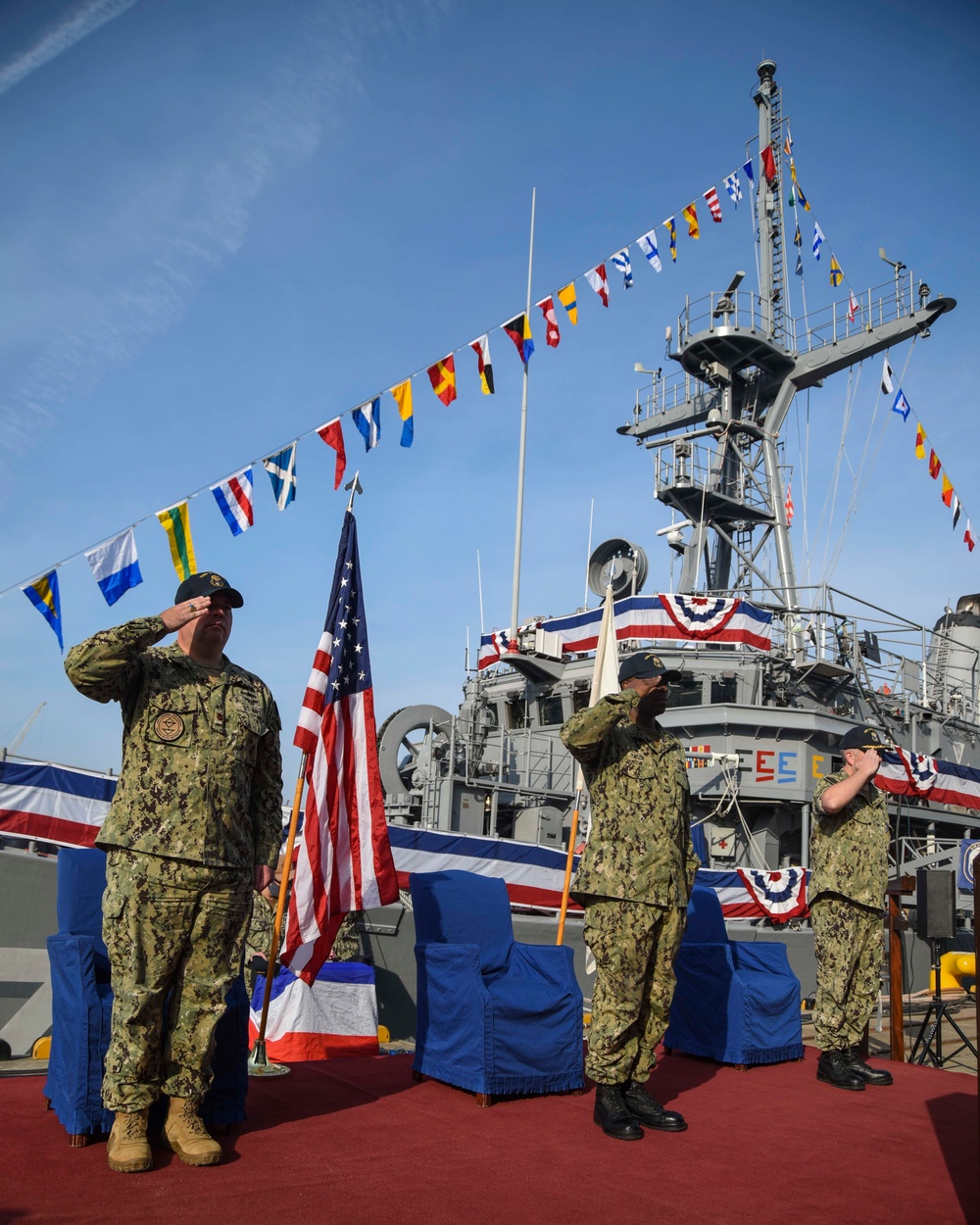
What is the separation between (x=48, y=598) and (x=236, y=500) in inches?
59.3

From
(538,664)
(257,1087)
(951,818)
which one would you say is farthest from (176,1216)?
(951,818)

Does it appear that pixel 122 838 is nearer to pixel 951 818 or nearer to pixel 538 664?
pixel 538 664

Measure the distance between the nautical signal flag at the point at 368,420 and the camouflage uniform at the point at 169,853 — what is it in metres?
5.23

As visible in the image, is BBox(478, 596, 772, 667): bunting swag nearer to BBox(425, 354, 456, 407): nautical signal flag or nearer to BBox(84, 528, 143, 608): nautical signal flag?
BBox(425, 354, 456, 407): nautical signal flag

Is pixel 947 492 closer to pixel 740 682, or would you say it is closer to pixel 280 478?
pixel 740 682

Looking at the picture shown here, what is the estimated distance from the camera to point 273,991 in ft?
16.8

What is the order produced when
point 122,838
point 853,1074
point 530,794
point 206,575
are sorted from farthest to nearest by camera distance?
point 530,794 → point 853,1074 → point 206,575 → point 122,838

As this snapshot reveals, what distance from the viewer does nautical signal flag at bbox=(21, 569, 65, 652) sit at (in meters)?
6.70

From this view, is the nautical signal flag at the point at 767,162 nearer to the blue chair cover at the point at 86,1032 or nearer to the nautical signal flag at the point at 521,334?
the nautical signal flag at the point at 521,334

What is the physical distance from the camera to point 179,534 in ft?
23.1

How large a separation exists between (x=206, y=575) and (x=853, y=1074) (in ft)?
11.6

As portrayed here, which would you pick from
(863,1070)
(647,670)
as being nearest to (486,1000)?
(647,670)

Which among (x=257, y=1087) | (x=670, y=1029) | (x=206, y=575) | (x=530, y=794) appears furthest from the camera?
(x=530, y=794)

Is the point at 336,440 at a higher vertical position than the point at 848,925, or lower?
higher
